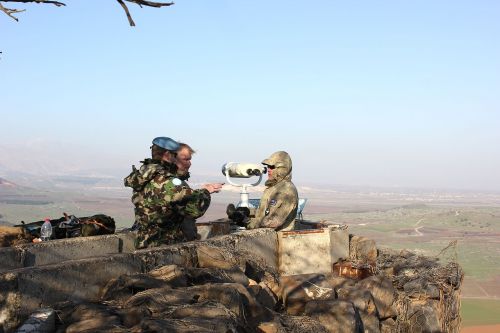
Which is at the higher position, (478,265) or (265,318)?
(265,318)

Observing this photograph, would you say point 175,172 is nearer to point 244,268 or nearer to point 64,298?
point 244,268

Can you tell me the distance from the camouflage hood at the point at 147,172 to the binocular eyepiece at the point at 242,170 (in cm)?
351

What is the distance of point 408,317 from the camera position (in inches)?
352

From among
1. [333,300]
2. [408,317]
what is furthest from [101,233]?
[408,317]

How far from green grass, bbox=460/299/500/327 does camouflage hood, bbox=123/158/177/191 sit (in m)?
31.4

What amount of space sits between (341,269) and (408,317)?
1.12 metres

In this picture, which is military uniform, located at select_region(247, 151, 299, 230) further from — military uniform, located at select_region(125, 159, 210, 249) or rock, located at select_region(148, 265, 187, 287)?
rock, located at select_region(148, 265, 187, 287)

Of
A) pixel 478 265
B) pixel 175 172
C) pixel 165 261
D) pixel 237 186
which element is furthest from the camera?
pixel 478 265

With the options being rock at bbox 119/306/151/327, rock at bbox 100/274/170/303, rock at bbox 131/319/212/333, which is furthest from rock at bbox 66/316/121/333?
rock at bbox 100/274/170/303

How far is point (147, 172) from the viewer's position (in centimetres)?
754

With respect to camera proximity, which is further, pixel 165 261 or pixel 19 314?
pixel 165 261

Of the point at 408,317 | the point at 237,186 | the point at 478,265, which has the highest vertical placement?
the point at 237,186

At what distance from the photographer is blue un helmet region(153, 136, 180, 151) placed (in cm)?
771

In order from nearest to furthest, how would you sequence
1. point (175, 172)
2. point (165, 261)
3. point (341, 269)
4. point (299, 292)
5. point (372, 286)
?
point (165, 261)
point (299, 292)
point (175, 172)
point (372, 286)
point (341, 269)
